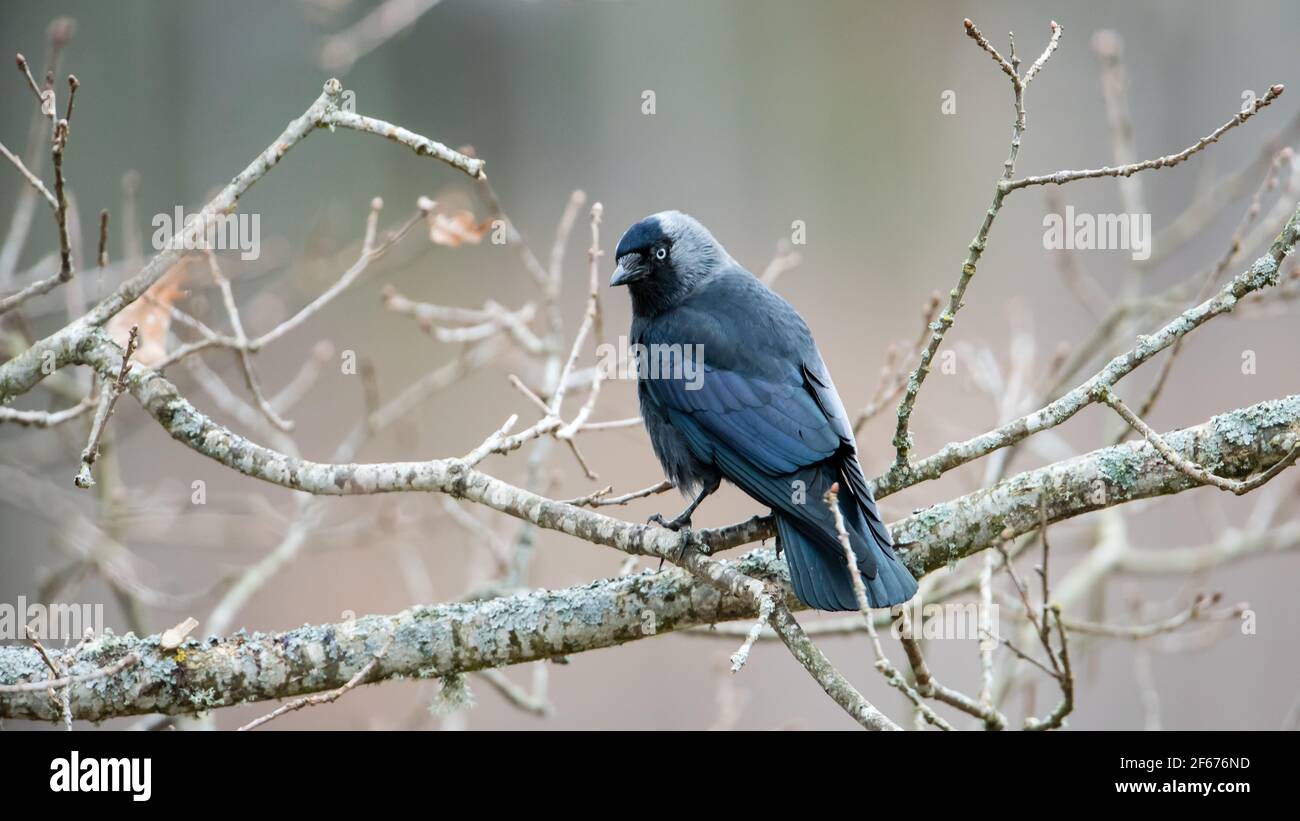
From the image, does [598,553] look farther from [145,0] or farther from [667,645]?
[145,0]

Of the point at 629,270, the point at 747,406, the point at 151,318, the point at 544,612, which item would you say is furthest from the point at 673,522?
the point at 151,318

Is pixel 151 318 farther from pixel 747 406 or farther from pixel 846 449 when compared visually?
pixel 846 449

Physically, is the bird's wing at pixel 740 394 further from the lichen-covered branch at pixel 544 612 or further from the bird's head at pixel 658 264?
the lichen-covered branch at pixel 544 612

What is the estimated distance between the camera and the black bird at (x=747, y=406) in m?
3.21

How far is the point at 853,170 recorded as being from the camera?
8820 millimetres

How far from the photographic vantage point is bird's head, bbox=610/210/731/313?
4.49 meters

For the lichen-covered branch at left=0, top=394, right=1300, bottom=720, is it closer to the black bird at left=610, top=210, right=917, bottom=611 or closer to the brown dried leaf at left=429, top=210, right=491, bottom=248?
the black bird at left=610, top=210, right=917, bottom=611

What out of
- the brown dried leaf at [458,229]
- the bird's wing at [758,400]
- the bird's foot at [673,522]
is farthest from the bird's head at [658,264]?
the bird's foot at [673,522]

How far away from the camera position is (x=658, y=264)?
454cm

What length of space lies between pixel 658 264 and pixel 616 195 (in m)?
4.01

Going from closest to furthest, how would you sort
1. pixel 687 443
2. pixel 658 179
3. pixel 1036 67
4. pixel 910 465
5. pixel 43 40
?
pixel 1036 67, pixel 910 465, pixel 687 443, pixel 43 40, pixel 658 179

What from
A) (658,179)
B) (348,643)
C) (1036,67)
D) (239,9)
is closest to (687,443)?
(348,643)

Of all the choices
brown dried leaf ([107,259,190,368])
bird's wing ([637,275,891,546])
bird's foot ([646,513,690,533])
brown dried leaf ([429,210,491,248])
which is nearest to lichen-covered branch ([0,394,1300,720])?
bird's wing ([637,275,891,546])
